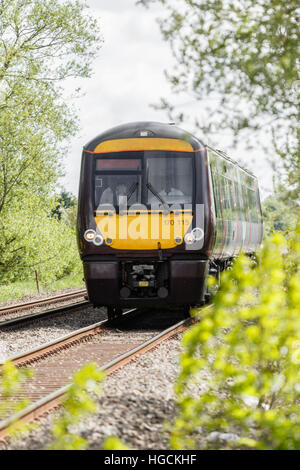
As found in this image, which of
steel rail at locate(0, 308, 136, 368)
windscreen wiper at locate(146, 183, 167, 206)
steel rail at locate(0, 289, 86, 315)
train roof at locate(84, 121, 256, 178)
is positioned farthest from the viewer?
steel rail at locate(0, 289, 86, 315)

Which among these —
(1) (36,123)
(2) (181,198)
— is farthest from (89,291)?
(1) (36,123)

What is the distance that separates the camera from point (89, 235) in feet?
38.7

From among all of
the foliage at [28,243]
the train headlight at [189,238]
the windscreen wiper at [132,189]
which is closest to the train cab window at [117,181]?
the windscreen wiper at [132,189]

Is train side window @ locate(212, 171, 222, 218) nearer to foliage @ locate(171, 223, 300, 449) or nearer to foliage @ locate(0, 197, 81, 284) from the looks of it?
foliage @ locate(171, 223, 300, 449)

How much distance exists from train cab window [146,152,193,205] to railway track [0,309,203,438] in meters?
2.13

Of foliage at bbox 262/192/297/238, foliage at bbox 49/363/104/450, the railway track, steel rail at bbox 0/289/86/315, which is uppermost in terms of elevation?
foliage at bbox 262/192/297/238

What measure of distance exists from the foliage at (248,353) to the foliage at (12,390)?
42.1 inches

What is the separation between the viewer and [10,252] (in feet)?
75.0

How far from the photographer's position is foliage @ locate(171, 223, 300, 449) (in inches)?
186

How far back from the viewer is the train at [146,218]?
38.1 feet

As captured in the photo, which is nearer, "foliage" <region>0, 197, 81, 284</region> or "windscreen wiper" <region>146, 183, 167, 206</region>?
"windscreen wiper" <region>146, 183, 167, 206</region>

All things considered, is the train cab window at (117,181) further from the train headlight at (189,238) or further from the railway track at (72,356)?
the railway track at (72,356)

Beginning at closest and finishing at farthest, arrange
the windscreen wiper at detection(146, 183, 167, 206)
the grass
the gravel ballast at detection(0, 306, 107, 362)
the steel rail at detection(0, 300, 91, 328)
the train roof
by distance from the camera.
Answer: the gravel ballast at detection(0, 306, 107, 362) → the windscreen wiper at detection(146, 183, 167, 206) → the train roof → the steel rail at detection(0, 300, 91, 328) → the grass

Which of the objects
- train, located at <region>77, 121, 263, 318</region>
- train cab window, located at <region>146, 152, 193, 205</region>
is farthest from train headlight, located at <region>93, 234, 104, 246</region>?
train cab window, located at <region>146, 152, 193, 205</region>
